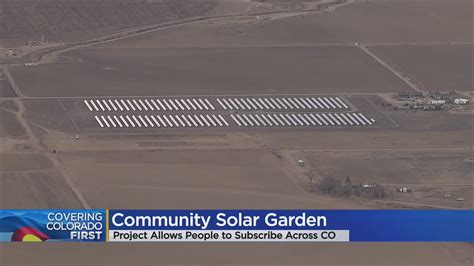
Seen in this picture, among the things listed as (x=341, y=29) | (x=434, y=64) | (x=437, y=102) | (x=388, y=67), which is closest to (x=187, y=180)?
(x=437, y=102)

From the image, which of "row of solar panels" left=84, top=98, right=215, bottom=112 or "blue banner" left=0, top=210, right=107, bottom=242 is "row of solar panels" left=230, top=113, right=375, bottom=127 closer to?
"row of solar panels" left=84, top=98, right=215, bottom=112

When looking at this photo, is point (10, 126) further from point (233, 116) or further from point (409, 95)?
point (409, 95)

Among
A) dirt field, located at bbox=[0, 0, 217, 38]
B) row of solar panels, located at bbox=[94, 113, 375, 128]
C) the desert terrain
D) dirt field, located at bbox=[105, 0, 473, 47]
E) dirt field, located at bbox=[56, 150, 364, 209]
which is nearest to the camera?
the desert terrain

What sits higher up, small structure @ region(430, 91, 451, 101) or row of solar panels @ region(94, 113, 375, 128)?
small structure @ region(430, 91, 451, 101)

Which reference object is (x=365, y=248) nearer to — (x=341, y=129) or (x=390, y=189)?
(x=390, y=189)

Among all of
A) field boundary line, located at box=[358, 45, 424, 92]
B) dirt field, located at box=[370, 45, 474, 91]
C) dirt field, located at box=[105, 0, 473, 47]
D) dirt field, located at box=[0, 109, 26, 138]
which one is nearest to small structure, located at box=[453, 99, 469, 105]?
dirt field, located at box=[370, 45, 474, 91]

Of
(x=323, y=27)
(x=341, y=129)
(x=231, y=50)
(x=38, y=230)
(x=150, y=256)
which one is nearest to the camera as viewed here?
(x=38, y=230)

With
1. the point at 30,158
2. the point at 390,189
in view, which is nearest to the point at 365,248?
the point at 390,189

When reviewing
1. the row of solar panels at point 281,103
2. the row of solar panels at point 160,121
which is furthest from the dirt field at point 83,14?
the row of solar panels at point 160,121
